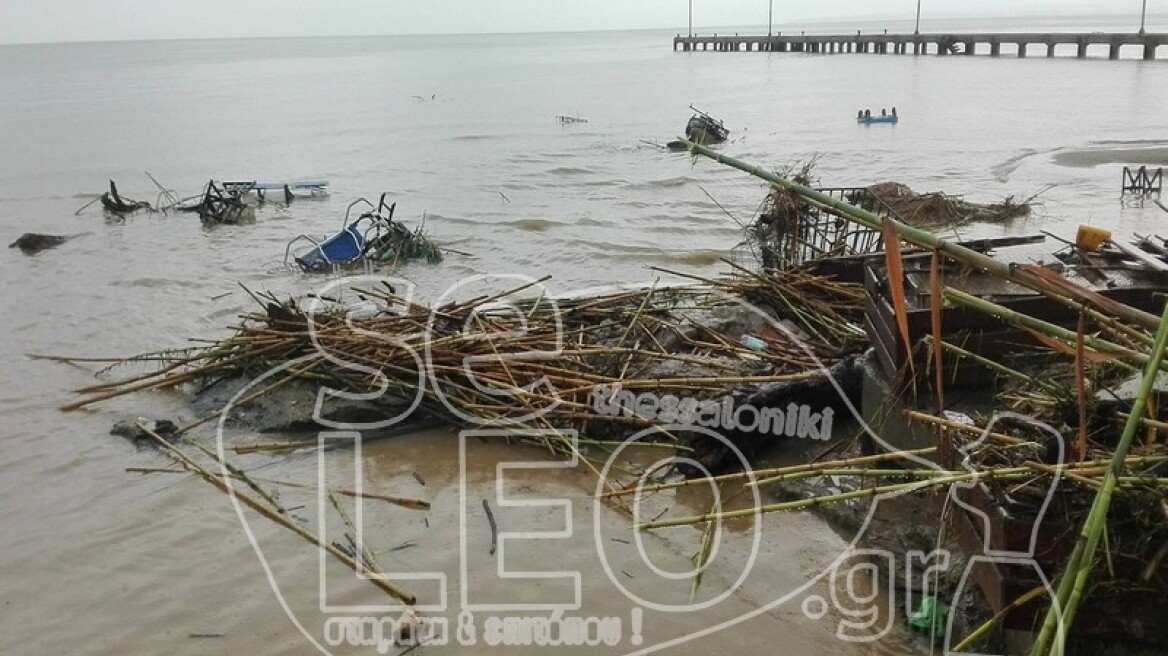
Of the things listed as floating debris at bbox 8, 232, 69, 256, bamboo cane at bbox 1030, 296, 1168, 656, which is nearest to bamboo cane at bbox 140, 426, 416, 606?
bamboo cane at bbox 1030, 296, 1168, 656

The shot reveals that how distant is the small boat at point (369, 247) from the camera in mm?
11562

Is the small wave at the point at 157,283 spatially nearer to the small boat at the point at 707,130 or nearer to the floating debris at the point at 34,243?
the floating debris at the point at 34,243

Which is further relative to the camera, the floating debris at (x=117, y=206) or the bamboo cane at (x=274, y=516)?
the floating debris at (x=117, y=206)

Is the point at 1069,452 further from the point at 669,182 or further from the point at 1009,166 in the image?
the point at 1009,166

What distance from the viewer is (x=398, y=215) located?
56.7 ft

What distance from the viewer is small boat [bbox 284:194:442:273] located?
1156cm

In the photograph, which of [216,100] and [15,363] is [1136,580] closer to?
[15,363]

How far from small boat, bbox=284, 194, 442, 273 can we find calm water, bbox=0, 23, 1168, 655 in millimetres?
346

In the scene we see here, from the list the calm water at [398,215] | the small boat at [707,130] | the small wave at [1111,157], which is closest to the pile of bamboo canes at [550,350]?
the calm water at [398,215]

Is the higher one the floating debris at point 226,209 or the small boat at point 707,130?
the small boat at point 707,130

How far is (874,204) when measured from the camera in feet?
33.2

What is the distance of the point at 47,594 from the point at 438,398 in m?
2.42

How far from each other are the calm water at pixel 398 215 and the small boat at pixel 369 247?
0.35m

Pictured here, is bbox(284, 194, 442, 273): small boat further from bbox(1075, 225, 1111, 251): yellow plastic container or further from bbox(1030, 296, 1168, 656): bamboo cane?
bbox(1030, 296, 1168, 656): bamboo cane
